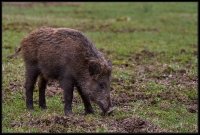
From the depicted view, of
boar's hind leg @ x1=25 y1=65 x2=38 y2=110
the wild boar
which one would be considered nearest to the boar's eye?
the wild boar

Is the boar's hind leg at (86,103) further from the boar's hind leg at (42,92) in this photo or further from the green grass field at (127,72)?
the boar's hind leg at (42,92)

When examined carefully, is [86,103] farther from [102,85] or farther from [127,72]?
[127,72]

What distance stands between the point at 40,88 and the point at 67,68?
1.10 meters

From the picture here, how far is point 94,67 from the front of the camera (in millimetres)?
9164

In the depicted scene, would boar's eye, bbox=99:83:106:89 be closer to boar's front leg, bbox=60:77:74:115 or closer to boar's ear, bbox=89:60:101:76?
boar's ear, bbox=89:60:101:76

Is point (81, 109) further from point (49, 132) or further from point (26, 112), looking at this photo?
point (49, 132)

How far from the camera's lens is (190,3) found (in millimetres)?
36188

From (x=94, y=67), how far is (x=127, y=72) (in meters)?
4.79

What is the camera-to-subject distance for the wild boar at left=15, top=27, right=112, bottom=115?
9.17m

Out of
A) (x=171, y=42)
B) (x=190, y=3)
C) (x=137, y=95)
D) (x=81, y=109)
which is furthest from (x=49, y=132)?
(x=190, y=3)

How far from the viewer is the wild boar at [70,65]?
917 centimetres

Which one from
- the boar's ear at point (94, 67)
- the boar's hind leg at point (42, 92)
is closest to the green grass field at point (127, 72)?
the boar's hind leg at point (42, 92)


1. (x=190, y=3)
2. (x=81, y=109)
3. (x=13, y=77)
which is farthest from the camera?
(x=190, y=3)

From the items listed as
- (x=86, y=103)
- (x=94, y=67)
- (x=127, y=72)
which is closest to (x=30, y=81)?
(x=86, y=103)
